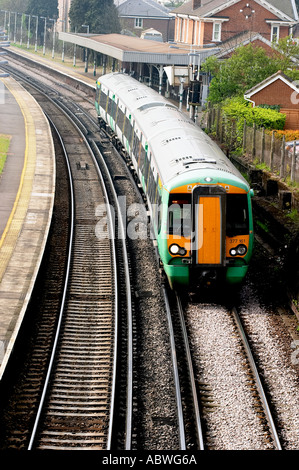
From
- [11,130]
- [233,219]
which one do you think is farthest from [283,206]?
[11,130]

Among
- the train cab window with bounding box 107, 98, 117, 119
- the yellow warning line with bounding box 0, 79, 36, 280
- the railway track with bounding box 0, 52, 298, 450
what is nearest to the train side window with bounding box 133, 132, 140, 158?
the yellow warning line with bounding box 0, 79, 36, 280

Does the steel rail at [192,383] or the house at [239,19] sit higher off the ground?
the house at [239,19]

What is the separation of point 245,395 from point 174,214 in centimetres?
452

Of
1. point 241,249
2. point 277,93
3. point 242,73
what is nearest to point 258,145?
point 277,93

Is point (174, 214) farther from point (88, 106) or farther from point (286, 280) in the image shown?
point (88, 106)

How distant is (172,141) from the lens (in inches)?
722

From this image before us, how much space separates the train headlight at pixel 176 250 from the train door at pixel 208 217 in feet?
1.09

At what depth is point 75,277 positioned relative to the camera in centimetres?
1747

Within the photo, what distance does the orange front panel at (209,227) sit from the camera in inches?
583

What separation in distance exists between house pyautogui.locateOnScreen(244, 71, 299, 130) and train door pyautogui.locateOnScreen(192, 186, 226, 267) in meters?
21.2

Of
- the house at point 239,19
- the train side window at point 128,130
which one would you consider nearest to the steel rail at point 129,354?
the train side window at point 128,130

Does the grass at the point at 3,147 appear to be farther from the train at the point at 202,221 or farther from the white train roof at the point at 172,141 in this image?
the train at the point at 202,221

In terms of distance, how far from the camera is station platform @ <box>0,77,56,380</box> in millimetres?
15242

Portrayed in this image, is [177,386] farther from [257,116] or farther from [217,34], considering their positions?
[217,34]
